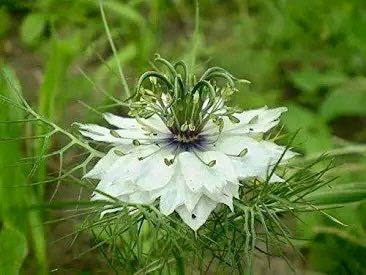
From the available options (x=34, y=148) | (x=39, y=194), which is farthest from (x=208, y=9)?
(x=39, y=194)

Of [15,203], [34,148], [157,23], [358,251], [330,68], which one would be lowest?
[15,203]

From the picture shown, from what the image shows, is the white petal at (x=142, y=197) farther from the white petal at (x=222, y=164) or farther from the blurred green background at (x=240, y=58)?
the blurred green background at (x=240, y=58)

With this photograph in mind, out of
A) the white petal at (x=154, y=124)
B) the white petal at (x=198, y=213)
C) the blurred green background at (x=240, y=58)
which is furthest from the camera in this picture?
the blurred green background at (x=240, y=58)

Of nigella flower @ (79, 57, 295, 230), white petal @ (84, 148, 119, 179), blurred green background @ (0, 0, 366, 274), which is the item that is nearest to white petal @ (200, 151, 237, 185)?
nigella flower @ (79, 57, 295, 230)

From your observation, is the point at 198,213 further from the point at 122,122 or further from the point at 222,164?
the point at 122,122

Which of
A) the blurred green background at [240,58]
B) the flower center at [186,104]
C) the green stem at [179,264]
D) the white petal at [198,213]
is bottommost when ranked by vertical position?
the green stem at [179,264]

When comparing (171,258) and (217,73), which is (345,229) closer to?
(171,258)

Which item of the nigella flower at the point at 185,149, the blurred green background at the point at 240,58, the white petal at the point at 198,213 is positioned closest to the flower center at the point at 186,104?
the nigella flower at the point at 185,149
